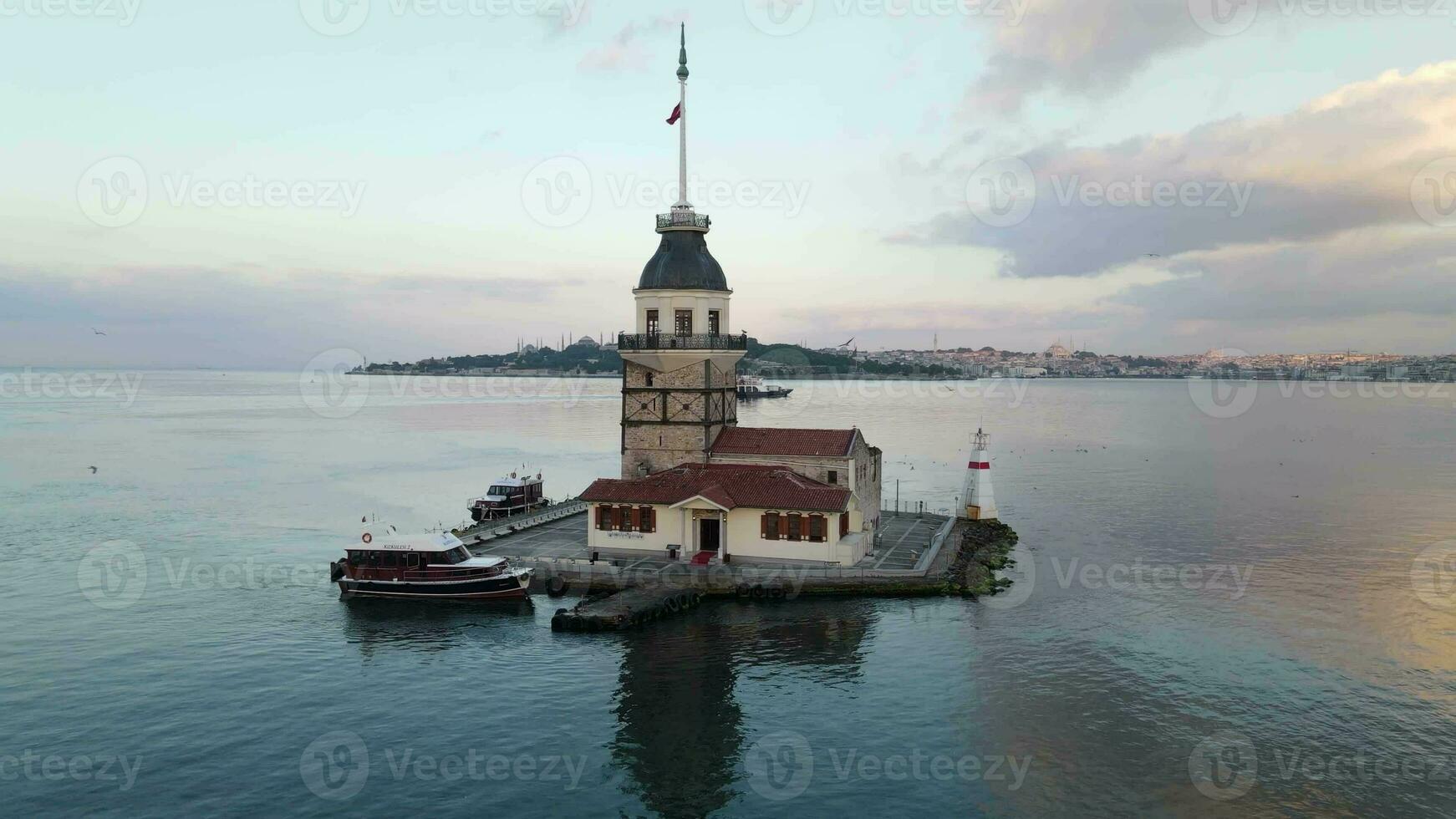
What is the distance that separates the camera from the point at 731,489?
43562mm

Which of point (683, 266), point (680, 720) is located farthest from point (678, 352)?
point (680, 720)

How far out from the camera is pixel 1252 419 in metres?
196

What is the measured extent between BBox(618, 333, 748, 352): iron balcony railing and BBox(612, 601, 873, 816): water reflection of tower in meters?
13.7

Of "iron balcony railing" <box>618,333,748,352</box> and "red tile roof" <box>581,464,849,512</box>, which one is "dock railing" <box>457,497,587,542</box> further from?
"iron balcony railing" <box>618,333,748,352</box>

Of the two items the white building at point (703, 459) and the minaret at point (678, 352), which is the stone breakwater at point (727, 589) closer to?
the white building at point (703, 459)

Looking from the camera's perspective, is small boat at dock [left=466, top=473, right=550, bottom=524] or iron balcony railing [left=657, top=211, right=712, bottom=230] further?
small boat at dock [left=466, top=473, right=550, bottom=524]

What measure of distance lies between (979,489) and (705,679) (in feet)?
110

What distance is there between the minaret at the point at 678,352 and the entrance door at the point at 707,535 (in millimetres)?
3962

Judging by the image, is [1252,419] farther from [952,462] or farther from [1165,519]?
[1165,519]

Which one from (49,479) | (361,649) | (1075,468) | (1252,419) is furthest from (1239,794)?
(1252,419)

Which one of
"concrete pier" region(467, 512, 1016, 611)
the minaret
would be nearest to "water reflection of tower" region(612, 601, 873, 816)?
"concrete pier" region(467, 512, 1016, 611)

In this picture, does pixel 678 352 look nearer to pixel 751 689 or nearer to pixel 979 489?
pixel 751 689

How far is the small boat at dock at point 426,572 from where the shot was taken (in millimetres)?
40094

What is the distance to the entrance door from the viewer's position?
4394cm
